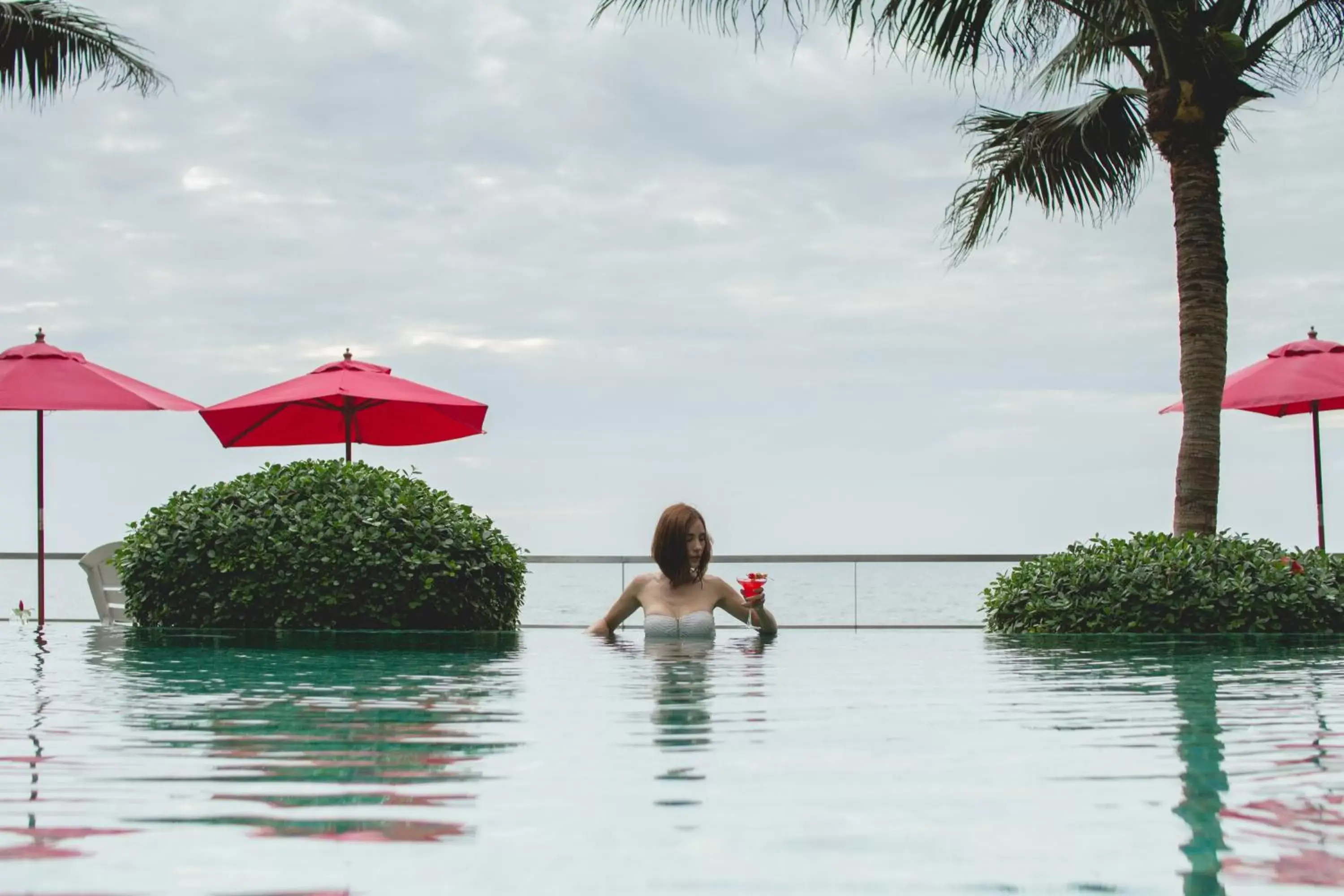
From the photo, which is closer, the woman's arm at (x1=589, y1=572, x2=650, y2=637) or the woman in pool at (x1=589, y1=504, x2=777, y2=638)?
the woman in pool at (x1=589, y1=504, x2=777, y2=638)

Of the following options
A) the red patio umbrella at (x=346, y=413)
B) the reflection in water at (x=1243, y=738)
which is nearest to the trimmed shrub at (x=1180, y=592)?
the reflection in water at (x=1243, y=738)

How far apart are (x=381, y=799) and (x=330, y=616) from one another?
301 inches

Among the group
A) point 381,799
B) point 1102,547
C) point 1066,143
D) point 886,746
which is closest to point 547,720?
point 886,746

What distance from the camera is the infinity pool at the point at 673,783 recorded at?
2682 mm

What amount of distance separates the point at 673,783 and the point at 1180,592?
25.8 ft

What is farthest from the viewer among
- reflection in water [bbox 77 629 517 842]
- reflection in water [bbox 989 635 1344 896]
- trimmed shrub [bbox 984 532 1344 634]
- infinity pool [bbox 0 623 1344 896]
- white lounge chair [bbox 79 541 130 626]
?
white lounge chair [bbox 79 541 130 626]

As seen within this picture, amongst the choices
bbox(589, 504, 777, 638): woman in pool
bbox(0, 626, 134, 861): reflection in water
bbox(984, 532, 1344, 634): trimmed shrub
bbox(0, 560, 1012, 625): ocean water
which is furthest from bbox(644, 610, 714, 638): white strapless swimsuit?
bbox(0, 626, 134, 861): reflection in water

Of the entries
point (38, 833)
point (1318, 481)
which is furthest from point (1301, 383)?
point (38, 833)

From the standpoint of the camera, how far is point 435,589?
35.8 ft

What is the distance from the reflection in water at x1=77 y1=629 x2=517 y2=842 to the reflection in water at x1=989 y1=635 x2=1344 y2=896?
172 centimetres

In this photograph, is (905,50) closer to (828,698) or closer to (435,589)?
(435,589)

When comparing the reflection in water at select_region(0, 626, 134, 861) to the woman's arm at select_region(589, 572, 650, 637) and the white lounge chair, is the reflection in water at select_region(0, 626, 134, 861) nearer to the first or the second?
the woman's arm at select_region(589, 572, 650, 637)

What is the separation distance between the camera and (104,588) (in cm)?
1413

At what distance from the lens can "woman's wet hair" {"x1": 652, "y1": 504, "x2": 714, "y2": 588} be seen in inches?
367
